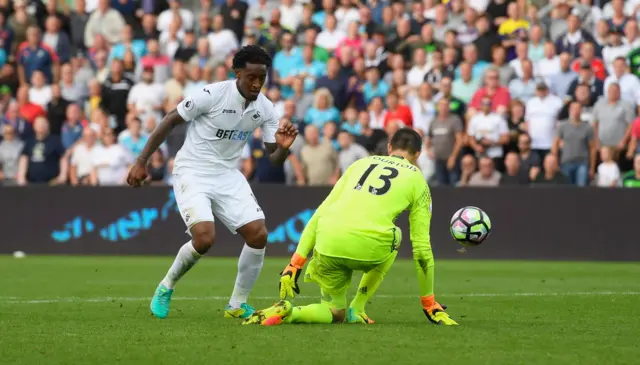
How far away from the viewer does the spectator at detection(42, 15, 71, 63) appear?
23703 millimetres

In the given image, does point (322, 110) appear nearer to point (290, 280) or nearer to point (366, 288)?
point (366, 288)

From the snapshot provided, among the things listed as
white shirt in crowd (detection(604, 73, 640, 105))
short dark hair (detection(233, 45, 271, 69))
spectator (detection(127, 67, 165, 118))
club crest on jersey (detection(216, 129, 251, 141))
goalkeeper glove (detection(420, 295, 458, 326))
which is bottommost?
spectator (detection(127, 67, 165, 118))

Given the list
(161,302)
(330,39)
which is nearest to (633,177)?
(330,39)

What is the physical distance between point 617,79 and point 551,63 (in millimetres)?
1250

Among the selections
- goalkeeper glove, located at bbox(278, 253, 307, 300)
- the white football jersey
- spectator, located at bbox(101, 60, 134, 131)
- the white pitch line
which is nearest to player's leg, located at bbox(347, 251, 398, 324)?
goalkeeper glove, located at bbox(278, 253, 307, 300)

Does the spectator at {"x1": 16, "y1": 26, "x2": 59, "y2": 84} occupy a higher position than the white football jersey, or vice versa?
the white football jersey

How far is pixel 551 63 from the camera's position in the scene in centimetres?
2075

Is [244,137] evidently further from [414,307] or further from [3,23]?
[3,23]

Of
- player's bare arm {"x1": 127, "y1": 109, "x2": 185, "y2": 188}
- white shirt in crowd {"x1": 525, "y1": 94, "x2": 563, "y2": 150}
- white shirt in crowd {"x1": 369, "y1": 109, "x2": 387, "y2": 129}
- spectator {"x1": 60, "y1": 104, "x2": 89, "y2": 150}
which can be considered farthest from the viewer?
spectator {"x1": 60, "y1": 104, "x2": 89, "y2": 150}

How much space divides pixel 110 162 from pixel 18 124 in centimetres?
221

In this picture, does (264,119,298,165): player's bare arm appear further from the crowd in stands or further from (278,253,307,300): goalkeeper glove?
the crowd in stands

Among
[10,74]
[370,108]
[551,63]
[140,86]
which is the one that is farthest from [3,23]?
[551,63]

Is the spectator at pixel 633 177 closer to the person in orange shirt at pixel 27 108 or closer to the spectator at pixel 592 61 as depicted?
the spectator at pixel 592 61

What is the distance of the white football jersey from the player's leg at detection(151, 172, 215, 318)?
247 millimetres
